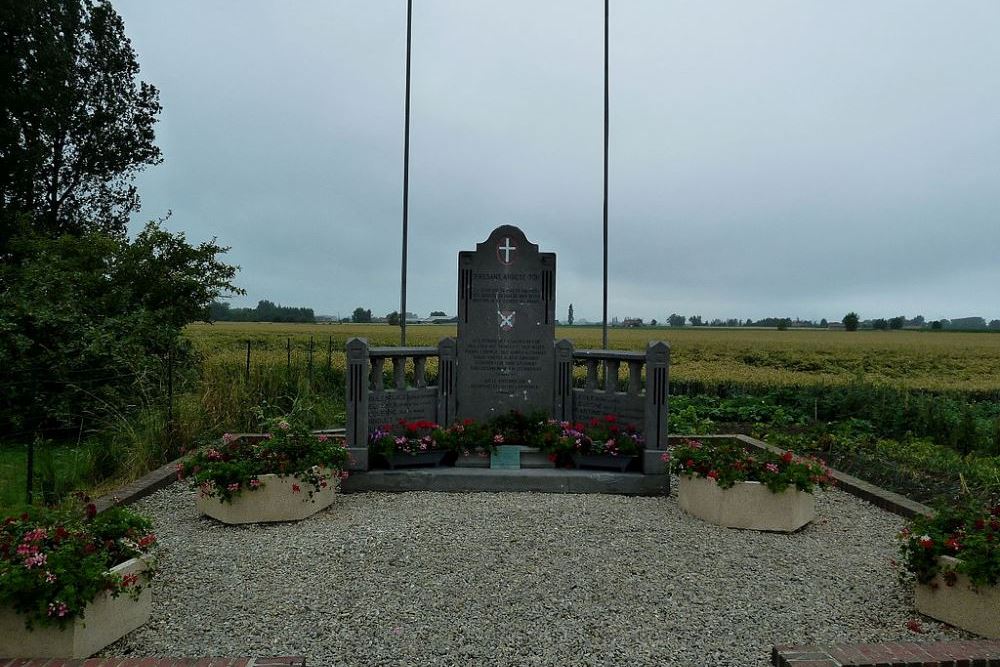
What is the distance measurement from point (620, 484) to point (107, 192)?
1673cm

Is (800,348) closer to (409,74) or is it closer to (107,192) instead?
(409,74)

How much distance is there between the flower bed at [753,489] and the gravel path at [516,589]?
17 centimetres

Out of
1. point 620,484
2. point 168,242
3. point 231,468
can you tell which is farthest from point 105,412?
point 620,484

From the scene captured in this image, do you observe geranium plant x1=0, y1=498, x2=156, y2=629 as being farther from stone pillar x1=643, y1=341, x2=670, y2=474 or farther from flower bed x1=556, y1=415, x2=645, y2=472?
stone pillar x1=643, y1=341, x2=670, y2=474

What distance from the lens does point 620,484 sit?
7055 mm

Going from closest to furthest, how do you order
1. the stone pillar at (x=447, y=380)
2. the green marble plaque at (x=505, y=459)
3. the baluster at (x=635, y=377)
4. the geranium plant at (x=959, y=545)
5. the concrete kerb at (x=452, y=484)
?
the geranium plant at (x=959, y=545), the concrete kerb at (x=452, y=484), the green marble plaque at (x=505, y=459), the baluster at (x=635, y=377), the stone pillar at (x=447, y=380)

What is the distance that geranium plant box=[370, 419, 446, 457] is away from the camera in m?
7.22

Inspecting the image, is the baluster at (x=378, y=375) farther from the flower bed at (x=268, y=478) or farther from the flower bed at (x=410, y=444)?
the flower bed at (x=268, y=478)

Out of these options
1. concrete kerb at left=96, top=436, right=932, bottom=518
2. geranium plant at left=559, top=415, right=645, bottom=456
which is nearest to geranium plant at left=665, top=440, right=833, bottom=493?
concrete kerb at left=96, top=436, right=932, bottom=518

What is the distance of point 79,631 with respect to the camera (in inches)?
132

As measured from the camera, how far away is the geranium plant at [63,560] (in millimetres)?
3221

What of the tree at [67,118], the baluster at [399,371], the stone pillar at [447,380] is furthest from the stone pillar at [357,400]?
the tree at [67,118]

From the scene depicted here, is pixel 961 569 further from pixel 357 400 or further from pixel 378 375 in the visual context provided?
pixel 378 375

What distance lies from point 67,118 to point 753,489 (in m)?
18.0
